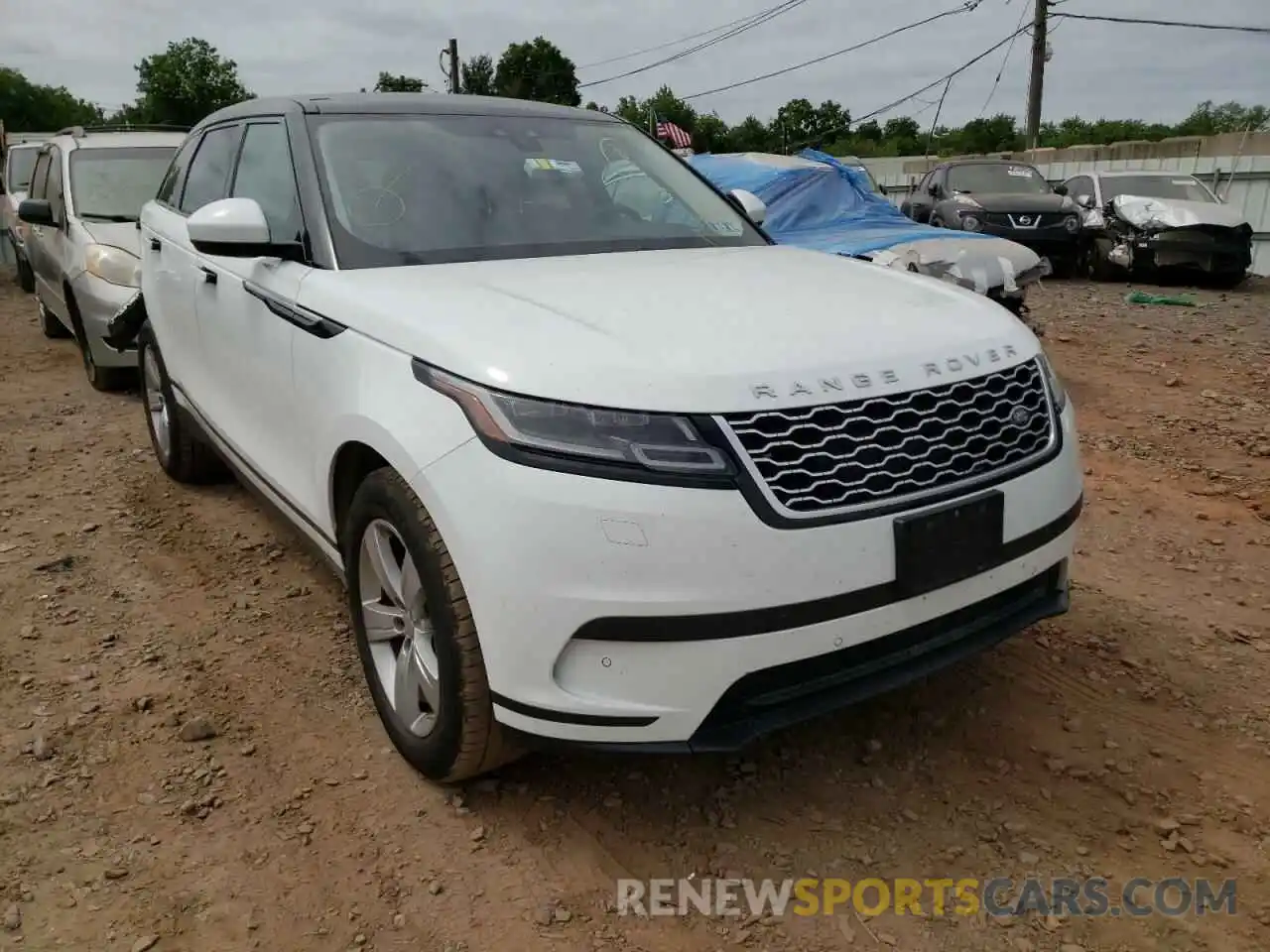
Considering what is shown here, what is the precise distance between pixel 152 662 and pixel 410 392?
1706 mm

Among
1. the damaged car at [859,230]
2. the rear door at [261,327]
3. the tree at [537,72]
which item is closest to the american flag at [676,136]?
the damaged car at [859,230]

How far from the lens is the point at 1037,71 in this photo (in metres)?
23.0

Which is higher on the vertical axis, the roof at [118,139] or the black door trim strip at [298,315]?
the roof at [118,139]

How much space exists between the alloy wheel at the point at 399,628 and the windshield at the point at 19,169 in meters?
11.0

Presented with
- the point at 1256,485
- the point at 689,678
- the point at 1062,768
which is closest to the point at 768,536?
the point at 689,678

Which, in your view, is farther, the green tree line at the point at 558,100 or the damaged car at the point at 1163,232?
the green tree line at the point at 558,100

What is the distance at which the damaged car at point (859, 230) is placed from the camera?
6688 millimetres

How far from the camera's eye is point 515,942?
7.11 ft

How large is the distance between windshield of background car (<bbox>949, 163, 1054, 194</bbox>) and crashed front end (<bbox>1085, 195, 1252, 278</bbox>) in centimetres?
163

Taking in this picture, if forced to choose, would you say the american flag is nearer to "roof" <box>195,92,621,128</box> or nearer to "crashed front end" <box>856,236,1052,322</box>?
"crashed front end" <box>856,236,1052,322</box>

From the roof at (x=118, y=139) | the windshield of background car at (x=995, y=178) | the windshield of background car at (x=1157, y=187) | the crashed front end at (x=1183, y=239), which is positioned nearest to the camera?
the roof at (x=118, y=139)

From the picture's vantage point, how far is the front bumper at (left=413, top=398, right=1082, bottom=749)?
2.00 m

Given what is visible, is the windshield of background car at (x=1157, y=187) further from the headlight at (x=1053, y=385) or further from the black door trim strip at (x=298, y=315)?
the black door trim strip at (x=298, y=315)

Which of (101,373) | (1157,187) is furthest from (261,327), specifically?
(1157,187)
